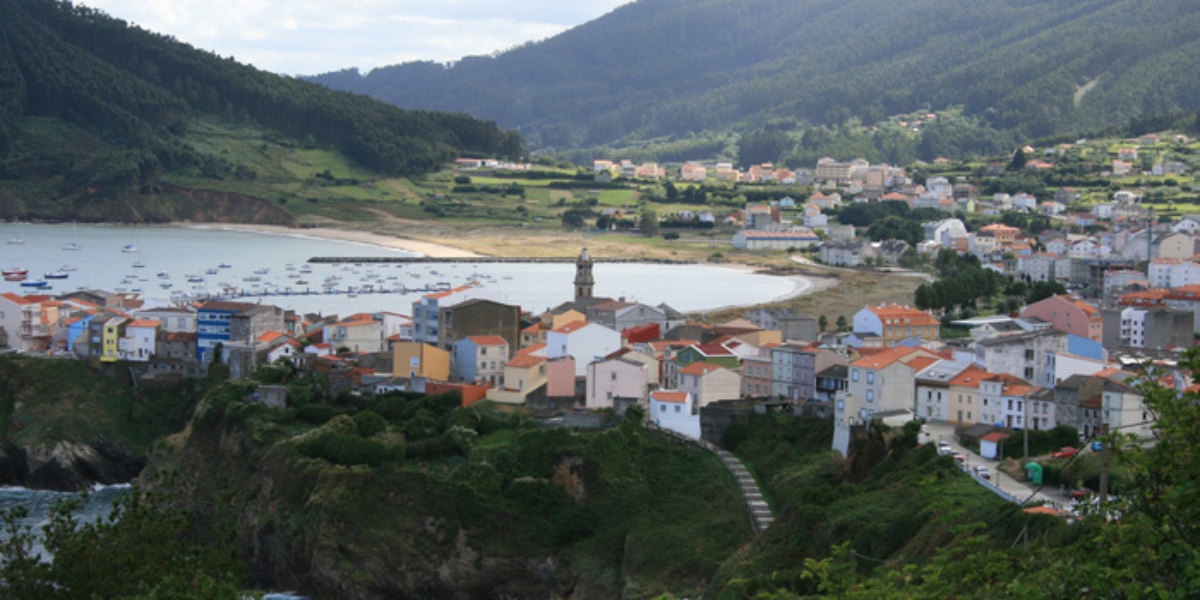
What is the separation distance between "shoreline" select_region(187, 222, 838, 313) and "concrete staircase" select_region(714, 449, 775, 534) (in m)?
28.3

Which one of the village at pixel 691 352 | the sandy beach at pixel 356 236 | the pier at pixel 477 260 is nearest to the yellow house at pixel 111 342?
the village at pixel 691 352

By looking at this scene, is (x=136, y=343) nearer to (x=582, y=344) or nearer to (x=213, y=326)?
(x=213, y=326)

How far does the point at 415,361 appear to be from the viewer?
90.4 feet

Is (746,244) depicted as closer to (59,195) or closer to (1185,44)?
(59,195)

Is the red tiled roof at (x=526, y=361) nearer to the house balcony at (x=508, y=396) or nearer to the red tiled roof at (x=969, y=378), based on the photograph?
the house balcony at (x=508, y=396)

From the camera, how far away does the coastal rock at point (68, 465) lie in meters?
26.9

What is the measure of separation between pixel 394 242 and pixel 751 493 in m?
53.4

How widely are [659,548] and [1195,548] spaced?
13903 mm

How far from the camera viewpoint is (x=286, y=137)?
9312cm

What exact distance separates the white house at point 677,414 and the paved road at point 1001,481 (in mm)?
3495

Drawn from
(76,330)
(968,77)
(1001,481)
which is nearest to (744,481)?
(1001,481)

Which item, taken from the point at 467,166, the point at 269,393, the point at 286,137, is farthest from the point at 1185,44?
the point at 269,393

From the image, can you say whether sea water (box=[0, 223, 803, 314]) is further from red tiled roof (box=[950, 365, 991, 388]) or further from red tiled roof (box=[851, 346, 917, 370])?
red tiled roof (box=[950, 365, 991, 388])

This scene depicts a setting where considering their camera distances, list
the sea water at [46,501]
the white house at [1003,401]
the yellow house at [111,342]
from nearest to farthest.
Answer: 1. the white house at [1003,401]
2. the sea water at [46,501]
3. the yellow house at [111,342]
